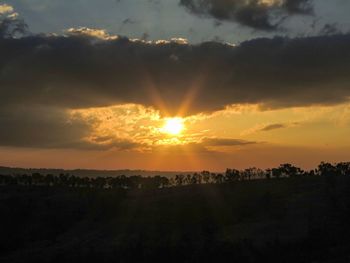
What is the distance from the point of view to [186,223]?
9256 cm

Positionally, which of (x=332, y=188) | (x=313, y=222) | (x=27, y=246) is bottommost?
(x=27, y=246)

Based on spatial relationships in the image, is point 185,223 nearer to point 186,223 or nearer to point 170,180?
point 186,223

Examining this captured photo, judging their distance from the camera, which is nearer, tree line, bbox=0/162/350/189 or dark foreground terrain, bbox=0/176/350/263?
dark foreground terrain, bbox=0/176/350/263

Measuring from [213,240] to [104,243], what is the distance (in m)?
19.9

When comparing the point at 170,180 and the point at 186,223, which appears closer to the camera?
the point at 186,223

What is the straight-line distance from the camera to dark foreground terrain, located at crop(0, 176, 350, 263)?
69.4 metres

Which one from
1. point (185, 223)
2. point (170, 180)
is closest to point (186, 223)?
point (185, 223)

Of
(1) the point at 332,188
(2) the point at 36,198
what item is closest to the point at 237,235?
(1) the point at 332,188

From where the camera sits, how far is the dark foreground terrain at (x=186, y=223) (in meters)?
69.4

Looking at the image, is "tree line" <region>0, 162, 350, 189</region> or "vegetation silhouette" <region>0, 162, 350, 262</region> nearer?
"vegetation silhouette" <region>0, 162, 350, 262</region>

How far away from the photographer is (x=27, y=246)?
94562mm

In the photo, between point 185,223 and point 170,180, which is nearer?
point 185,223

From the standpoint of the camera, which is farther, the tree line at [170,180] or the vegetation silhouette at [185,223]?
the tree line at [170,180]

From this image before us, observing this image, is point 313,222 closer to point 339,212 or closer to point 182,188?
point 339,212
